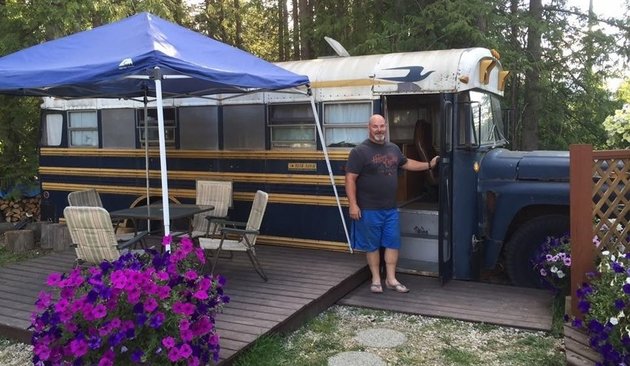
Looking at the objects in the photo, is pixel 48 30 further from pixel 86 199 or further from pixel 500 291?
pixel 500 291

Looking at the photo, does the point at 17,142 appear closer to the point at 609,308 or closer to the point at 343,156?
the point at 343,156

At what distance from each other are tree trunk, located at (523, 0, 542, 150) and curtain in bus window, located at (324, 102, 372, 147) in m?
6.05

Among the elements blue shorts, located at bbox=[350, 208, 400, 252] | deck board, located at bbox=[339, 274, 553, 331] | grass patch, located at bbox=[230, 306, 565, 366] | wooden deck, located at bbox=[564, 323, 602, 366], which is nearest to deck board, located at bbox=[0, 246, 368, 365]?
grass patch, located at bbox=[230, 306, 565, 366]

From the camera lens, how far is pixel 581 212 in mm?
3914

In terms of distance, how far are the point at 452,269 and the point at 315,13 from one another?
825cm

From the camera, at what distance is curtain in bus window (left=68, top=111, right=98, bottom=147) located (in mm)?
7484

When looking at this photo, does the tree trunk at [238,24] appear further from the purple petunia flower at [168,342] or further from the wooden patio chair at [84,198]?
the purple petunia flower at [168,342]

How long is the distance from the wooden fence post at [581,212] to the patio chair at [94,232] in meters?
3.47

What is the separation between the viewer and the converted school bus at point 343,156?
214 inches

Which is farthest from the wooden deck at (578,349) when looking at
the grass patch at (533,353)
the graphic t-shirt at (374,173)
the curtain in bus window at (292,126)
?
the curtain in bus window at (292,126)

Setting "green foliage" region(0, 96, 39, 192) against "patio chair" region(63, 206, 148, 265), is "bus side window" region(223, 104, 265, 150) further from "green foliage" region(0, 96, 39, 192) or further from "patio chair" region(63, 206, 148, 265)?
"green foliage" region(0, 96, 39, 192)

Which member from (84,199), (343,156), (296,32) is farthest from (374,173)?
(296,32)

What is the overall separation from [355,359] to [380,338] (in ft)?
1.50

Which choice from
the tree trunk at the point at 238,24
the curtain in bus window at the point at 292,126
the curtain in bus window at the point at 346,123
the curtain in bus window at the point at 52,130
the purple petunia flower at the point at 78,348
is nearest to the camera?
the purple petunia flower at the point at 78,348
